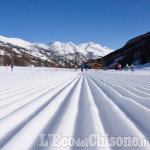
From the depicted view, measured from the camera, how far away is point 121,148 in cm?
91

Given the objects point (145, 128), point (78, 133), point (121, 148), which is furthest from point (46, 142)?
point (145, 128)

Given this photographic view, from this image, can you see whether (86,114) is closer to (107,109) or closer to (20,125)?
(107,109)

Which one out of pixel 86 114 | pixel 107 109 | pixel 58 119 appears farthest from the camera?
pixel 107 109

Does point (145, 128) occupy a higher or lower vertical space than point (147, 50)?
lower

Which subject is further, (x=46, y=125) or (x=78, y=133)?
(x=46, y=125)

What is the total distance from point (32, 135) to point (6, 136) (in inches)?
7.0

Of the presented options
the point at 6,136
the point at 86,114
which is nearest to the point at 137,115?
the point at 86,114

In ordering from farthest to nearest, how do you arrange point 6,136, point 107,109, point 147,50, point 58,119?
point 147,50 → point 107,109 → point 58,119 → point 6,136

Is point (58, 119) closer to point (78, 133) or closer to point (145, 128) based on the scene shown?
point (78, 133)

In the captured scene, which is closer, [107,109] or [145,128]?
[145,128]

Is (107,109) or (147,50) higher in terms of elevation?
(147,50)

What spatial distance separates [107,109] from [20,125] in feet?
3.09

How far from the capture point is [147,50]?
45.1 meters

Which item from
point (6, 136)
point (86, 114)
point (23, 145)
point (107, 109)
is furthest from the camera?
point (107, 109)
